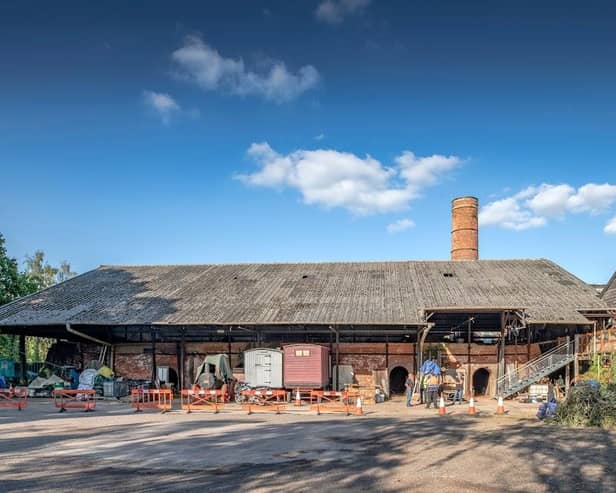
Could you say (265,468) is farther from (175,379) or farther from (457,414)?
(175,379)

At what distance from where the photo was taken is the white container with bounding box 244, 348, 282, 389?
25.5 metres

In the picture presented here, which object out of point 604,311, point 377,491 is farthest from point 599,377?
point 377,491

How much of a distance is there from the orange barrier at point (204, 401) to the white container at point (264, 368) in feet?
6.37

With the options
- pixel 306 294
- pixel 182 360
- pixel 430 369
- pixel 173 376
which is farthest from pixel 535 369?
pixel 173 376

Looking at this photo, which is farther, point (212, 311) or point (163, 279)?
point (163, 279)

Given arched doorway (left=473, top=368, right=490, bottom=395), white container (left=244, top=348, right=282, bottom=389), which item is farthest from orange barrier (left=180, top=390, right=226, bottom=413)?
arched doorway (left=473, top=368, right=490, bottom=395)

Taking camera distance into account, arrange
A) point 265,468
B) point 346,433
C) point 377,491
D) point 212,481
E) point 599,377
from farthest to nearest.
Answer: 1. point 599,377
2. point 346,433
3. point 265,468
4. point 212,481
5. point 377,491

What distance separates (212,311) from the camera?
27.8 meters

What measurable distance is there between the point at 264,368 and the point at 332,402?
12.8 ft

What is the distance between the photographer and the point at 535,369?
2619 cm

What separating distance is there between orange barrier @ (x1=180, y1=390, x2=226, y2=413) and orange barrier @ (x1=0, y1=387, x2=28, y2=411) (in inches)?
250

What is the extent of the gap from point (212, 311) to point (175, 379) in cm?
476

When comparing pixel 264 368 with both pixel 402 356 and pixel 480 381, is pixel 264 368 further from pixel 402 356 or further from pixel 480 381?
pixel 480 381

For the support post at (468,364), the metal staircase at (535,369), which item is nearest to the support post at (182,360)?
the support post at (468,364)
